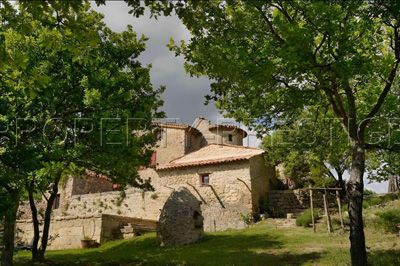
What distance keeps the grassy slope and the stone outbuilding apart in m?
0.64

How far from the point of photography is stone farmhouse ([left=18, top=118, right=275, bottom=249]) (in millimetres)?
25797

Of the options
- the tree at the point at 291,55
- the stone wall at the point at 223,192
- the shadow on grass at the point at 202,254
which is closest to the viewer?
the tree at the point at 291,55

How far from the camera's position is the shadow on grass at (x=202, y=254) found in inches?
613

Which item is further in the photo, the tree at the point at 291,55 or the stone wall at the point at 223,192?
the stone wall at the point at 223,192

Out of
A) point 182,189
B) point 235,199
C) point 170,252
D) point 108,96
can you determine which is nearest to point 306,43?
point 108,96

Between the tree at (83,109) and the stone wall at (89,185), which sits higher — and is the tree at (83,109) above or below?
above

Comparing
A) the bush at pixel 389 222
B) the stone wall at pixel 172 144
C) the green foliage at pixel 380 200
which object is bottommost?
the bush at pixel 389 222

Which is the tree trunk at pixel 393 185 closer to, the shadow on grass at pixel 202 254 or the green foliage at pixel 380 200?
the green foliage at pixel 380 200

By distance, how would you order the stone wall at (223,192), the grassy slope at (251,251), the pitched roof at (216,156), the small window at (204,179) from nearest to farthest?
the grassy slope at (251,251) < the stone wall at (223,192) < the pitched roof at (216,156) < the small window at (204,179)

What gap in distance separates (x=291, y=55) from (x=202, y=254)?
35.7 ft

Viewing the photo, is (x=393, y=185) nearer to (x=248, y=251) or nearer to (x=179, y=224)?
(x=179, y=224)

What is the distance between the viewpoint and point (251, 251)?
57.7ft

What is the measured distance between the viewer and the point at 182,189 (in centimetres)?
2325

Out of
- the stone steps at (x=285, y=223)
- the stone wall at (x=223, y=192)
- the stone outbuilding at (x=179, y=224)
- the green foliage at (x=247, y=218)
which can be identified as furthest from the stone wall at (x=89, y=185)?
the stone steps at (x=285, y=223)
